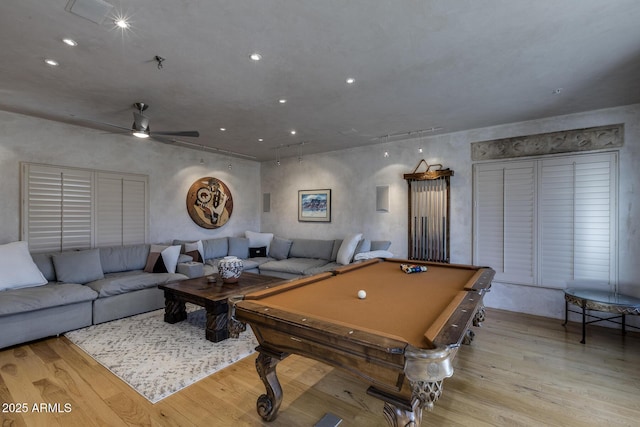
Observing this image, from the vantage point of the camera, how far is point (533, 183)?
13.3 feet

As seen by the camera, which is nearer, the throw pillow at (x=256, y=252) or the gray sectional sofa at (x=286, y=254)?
the gray sectional sofa at (x=286, y=254)

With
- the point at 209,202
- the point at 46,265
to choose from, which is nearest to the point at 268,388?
the point at 46,265

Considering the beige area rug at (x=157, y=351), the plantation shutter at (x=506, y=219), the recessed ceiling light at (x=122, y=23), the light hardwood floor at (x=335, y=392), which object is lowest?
the light hardwood floor at (x=335, y=392)

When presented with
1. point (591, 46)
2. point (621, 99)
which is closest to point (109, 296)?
point (591, 46)

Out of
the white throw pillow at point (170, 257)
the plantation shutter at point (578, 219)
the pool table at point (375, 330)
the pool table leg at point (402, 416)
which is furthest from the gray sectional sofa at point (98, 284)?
the pool table leg at point (402, 416)

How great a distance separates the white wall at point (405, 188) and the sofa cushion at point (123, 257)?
2.89 m

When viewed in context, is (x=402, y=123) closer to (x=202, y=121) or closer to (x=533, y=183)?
(x=533, y=183)

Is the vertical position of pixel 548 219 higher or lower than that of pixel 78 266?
higher

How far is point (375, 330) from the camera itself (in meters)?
1.41

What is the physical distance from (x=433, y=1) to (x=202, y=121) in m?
3.29

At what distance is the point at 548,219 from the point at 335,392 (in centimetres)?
367

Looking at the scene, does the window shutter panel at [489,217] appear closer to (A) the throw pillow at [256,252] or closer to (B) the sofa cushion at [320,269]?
(B) the sofa cushion at [320,269]

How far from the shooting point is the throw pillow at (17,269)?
3.25m

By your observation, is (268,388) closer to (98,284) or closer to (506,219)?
(98,284)
